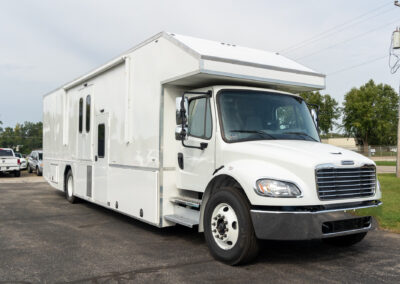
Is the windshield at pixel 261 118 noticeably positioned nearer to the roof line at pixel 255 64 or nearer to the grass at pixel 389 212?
Result: the roof line at pixel 255 64

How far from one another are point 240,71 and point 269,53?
1816 mm

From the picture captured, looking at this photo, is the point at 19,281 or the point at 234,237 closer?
the point at 19,281

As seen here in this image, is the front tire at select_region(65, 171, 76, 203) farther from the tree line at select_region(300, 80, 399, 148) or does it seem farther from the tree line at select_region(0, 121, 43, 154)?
the tree line at select_region(0, 121, 43, 154)

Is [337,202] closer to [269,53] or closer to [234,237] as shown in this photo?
[234,237]

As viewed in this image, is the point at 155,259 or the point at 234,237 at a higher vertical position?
the point at 234,237

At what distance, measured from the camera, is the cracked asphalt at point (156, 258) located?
496 centimetres

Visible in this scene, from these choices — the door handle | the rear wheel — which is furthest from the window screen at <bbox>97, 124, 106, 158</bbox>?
the rear wheel

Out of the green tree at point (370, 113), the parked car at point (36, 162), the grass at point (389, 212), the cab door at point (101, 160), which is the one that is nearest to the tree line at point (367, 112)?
the green tree at point (370, 113)

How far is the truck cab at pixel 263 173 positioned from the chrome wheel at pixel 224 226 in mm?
13

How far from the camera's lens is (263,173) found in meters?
5.07

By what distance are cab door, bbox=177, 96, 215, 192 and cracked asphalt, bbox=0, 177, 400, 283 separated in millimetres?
1049

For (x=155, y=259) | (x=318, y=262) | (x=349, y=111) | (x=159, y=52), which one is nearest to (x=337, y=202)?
(x=318, y=262)

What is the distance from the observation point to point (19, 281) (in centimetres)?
483

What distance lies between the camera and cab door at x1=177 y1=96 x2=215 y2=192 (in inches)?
241
